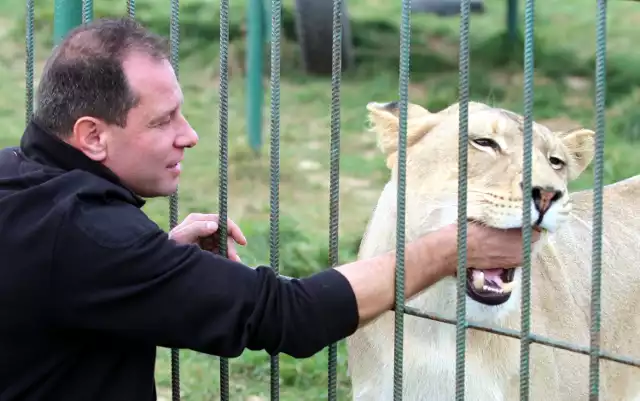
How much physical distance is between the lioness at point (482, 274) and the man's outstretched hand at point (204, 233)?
500 mm

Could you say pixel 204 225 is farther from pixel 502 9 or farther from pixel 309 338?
pixel 502 9

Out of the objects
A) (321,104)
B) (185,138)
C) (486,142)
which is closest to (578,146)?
(486,142)

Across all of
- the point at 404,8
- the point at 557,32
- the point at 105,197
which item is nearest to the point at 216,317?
the point at 105,197

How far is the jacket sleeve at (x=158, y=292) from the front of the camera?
2170mm

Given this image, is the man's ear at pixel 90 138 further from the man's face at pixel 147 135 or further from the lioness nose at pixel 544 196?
the lioness nose at pixel 544 196

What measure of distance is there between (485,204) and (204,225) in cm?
63

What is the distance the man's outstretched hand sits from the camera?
270 centimetres

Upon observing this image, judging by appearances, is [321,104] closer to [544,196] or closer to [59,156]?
[544,196]

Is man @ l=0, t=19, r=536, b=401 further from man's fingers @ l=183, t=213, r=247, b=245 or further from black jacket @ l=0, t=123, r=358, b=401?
man's fingers @ l=183, t=213, r=247, b=245

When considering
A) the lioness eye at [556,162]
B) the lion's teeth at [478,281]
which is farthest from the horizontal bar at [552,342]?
the lioness eye at [556,162]

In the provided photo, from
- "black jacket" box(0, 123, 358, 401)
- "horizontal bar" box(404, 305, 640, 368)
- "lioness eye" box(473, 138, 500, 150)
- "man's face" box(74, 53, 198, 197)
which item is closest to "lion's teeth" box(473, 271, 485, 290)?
"horizontal bar" box(404, 305, 640, 368)

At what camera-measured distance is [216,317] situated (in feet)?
7.23

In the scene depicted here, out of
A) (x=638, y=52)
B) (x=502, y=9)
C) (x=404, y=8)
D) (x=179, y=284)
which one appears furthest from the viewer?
(x=502, y=9)

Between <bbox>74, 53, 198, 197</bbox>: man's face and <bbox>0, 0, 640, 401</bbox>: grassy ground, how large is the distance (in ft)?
7.11
